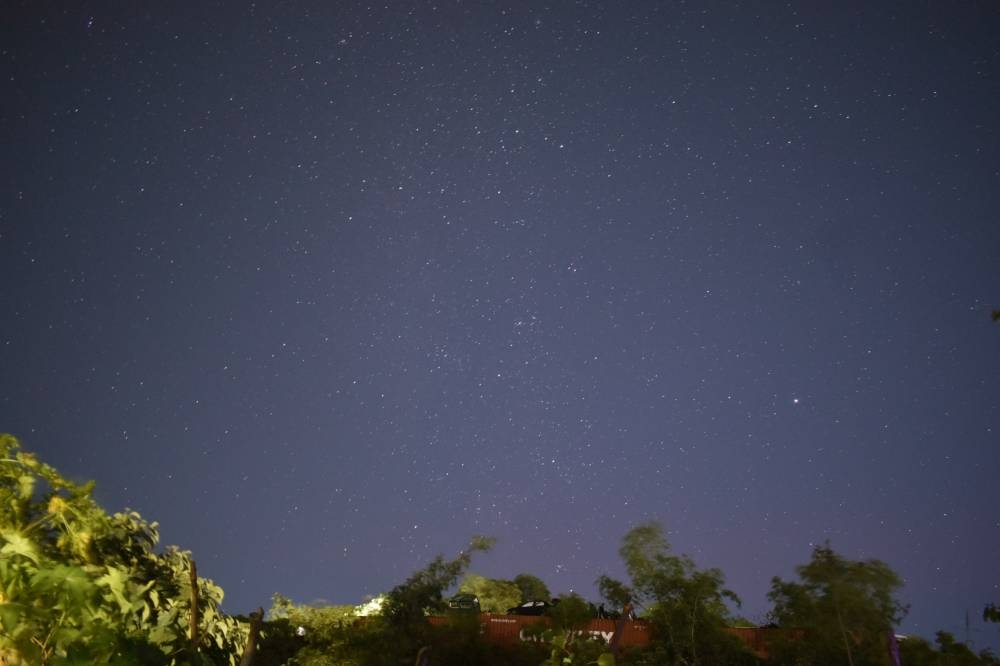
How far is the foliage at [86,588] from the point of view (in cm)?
488

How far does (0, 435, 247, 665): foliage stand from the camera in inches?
192

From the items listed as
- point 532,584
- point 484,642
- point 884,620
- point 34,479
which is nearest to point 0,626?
point 34,479

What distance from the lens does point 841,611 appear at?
19766mm

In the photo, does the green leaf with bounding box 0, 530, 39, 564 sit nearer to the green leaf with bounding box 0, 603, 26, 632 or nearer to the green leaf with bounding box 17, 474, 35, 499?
the green leaf with bounding box 0, 603, 26, 632

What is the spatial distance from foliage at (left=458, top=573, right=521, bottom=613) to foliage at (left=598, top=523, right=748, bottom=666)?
45.1 feet

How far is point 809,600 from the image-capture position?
822 inches

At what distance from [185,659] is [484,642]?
16523 mm

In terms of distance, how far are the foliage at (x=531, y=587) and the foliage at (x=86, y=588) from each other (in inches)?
1172

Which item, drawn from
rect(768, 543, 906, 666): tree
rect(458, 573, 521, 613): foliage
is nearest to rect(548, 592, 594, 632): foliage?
rect(768, 543, 906, 666): tree

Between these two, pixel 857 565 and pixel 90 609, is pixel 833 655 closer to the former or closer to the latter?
pixel 857 565

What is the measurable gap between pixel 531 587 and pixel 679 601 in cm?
1710

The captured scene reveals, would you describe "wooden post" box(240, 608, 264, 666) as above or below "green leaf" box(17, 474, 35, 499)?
below

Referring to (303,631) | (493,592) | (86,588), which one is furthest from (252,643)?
(493,592)

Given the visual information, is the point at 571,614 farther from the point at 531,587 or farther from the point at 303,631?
the point at 531,587
